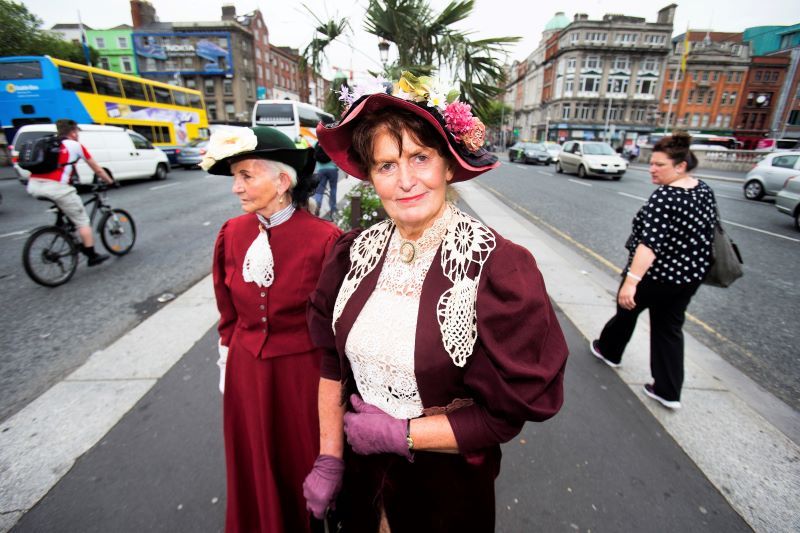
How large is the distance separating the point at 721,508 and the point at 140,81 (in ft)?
82.1

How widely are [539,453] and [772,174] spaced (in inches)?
619

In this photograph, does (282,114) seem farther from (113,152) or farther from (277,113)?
(113,152)

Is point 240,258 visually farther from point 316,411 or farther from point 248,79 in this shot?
point 248,79

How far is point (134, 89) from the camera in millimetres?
18562

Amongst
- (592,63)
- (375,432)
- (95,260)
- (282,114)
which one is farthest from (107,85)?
(592,63)

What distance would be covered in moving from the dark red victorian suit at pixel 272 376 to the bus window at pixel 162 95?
2385cm

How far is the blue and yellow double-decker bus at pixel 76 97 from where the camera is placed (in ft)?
47.7

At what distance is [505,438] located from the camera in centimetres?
113

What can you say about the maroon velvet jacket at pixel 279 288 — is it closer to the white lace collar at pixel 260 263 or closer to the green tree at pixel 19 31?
the white lace collar at pixel 260 263

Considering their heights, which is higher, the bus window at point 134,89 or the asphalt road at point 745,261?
the bus window at point 134,89

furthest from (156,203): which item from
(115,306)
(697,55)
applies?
(697,55)

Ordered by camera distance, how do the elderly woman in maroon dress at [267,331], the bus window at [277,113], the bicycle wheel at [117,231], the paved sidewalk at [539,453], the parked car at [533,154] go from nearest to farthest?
the elderly woman in maroon dress at [267,331] < the paved sidewalk at [539,453] < the bicycle wheel at [117,231] < the bus window at [277,113] < the parked car at [533,154]

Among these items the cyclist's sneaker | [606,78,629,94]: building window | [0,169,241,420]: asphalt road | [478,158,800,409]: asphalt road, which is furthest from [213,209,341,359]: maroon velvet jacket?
[606,78,629,94]: building window

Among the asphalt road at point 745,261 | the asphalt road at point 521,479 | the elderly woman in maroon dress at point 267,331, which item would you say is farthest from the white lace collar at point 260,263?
the asphalt road at point 745,261
